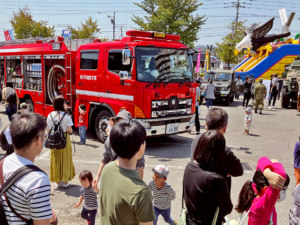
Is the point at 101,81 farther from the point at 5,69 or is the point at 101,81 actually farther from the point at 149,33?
the point at 5,69

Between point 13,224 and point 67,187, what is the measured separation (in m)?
3.45

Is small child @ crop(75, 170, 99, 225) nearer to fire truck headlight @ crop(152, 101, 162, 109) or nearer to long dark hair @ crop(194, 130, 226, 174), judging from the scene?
long dark hair @ crop(194, 130, 226, 174)

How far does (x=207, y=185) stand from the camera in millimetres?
2121

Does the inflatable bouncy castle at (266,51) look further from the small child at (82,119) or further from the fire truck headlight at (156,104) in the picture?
the small child at (82,119)

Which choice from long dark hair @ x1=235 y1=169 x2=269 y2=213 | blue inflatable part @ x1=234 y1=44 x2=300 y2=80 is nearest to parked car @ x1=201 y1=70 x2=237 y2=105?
blue inflatable part @ x1=234 y1=44 x2=300 y2=80

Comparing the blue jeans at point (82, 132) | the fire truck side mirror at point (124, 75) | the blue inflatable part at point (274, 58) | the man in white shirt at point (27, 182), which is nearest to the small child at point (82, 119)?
the blue jeans at point (82, 132)

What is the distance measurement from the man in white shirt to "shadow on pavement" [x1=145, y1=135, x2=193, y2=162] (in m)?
5.16

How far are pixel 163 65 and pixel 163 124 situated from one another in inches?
59.8

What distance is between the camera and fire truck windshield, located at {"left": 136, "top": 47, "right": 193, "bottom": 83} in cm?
697

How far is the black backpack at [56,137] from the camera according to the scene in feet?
16.0

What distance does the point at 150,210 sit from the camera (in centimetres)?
177

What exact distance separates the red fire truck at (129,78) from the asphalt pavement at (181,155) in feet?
2.19

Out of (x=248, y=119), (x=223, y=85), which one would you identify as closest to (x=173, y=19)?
(x=223, y=85)

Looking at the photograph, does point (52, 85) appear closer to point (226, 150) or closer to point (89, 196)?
point (89, 196)
